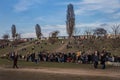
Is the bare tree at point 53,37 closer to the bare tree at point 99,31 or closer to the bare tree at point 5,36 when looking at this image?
the bare tree at point 99,31

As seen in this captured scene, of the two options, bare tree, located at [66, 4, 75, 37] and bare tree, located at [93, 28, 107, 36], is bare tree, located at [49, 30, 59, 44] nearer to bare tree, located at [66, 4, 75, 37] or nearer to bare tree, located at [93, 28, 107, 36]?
bare tree, located at [66, 4, 75, 37]

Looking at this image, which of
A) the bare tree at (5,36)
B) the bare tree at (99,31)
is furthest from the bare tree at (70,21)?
the bare tree at (5,36)

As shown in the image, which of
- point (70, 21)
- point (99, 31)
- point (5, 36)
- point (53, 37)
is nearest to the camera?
point (99, 31)

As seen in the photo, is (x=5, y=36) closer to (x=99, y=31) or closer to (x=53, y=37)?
(x=53, y=37)

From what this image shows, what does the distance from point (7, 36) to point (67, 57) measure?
343 feet

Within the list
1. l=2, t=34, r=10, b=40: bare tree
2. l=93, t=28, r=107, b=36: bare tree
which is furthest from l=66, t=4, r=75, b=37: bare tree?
l=2, t=34, r=10, b=40: bare tree

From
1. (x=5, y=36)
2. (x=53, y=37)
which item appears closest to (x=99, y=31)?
(x=53, y=37)

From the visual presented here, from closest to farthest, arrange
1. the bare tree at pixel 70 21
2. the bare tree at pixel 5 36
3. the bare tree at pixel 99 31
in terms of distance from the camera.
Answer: the bare tree at pixel 99 31
the bare tree at pixel 70 21
the bare tree at pixel 5 36

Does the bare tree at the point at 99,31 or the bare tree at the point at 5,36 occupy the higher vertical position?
the bare tree at the point at 5,36

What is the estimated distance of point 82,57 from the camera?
51.0 m

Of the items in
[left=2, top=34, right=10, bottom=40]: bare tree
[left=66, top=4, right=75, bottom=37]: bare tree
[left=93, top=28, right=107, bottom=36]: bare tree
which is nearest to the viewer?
[left=93, top=28, right=107, bottom=36]: bare tree

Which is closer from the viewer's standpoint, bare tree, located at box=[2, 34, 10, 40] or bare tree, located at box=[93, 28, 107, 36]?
bare tree, located at box=[93, 28, 107, 36]

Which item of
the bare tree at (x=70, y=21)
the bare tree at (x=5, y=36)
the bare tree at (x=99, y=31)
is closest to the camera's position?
the bare tree at (x=99, y=31)

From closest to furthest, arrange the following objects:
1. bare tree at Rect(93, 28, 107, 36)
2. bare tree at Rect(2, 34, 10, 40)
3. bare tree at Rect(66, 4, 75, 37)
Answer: bare tree at Rect(93, 28, 107, 36) < bare tree at Rect(66, 4, 75, 37) < bare tree at Rect(2, 34, 10, 40)
